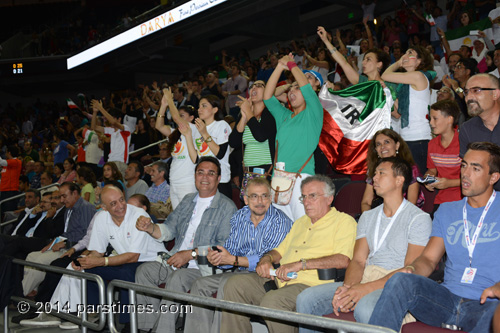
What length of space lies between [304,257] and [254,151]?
1.44 metres

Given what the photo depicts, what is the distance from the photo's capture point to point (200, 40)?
1631 cm

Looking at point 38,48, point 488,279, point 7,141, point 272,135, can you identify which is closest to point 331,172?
point 272,135

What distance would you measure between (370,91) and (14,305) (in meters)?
4.39

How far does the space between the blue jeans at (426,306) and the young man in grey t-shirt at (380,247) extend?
270 millimetres

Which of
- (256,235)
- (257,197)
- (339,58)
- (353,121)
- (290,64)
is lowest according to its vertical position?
(256,235)

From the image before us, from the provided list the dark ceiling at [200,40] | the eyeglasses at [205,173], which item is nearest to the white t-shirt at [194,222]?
the eyeglasses at [205,173]

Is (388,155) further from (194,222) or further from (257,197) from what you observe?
(194,222)

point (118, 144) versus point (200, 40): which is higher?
point (200, 40)

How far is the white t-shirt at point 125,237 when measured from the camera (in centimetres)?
472

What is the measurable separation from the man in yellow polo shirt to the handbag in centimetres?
45

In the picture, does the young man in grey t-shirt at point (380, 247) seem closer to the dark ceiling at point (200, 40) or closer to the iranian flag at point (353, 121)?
the iranian flag at point (353, 121)

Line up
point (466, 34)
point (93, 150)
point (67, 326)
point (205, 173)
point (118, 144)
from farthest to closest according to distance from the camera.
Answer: point (93, 150)
point (466, 34)
point (118, 144)
point (67, 326)
point (205, 173)

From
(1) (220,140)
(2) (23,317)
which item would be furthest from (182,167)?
(2) (23,317)

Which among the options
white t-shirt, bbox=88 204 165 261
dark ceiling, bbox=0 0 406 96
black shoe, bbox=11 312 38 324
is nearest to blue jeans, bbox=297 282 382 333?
white t-shirt, bbox=88 204 165 261
